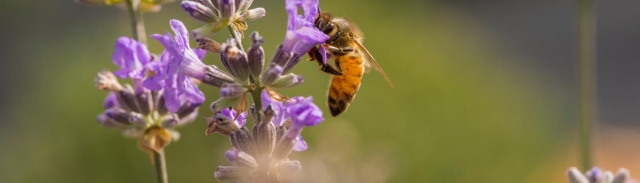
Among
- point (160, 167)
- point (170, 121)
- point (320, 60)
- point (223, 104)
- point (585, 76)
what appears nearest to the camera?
point (223, 104)

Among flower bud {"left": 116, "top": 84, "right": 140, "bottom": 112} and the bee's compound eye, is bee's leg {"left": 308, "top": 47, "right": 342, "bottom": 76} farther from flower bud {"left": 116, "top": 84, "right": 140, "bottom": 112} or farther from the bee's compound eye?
flower bud {"left": 116, "top": 84, "right": 140, "bottom": 112}

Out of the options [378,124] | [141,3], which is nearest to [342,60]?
[141,3]

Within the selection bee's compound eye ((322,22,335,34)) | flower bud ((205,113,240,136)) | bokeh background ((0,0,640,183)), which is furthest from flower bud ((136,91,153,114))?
bokeh background ((0,0,640,183))

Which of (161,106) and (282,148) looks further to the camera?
(161,106)

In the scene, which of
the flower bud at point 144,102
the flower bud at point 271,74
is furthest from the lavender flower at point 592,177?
the flower bud at point 144,102

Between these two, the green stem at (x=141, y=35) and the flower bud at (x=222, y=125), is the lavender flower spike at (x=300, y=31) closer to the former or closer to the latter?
the flower bud at (x=222, y=125)

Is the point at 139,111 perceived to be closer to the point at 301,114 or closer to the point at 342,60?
the point at 301,114
